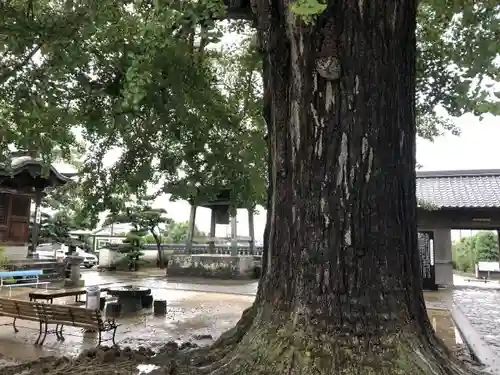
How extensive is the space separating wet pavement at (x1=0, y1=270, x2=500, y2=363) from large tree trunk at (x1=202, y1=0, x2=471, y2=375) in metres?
4.04

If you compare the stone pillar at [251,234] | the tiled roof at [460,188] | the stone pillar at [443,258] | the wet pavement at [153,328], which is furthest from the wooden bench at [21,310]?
the stone pillar at [251,234]

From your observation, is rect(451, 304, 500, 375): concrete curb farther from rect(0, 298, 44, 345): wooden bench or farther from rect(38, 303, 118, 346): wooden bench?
rect(0, 298, 44, 345): wooden bench

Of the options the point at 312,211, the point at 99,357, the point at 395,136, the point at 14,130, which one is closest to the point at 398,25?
the point at 395,136

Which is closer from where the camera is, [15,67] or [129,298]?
[15,67]

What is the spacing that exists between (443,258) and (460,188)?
3194mm

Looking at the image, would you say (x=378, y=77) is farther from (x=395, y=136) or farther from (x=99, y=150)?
(x=99, y=150)

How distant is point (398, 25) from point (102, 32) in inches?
125

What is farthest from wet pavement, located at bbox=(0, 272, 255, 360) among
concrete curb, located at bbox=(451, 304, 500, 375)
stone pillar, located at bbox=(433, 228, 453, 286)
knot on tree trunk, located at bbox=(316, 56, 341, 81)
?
stone pillar, located at bbox=(433, 228, 453, 286)

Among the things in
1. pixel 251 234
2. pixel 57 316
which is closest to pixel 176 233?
pixel 251 234

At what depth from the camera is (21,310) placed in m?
7.64

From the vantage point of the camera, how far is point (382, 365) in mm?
3184

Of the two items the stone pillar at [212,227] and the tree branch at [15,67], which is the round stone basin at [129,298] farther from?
the stone pillar at [212,227]

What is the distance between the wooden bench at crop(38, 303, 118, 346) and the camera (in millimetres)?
6641

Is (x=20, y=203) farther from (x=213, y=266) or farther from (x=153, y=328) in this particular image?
(x=153, y=328)
